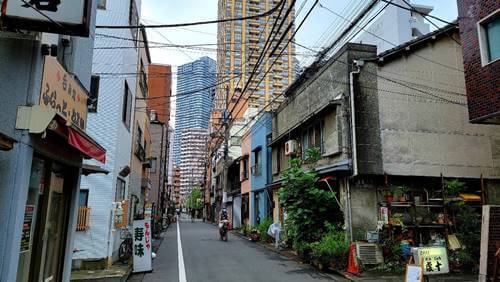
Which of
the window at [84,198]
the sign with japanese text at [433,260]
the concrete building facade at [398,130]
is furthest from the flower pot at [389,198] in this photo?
the window at [84,198]

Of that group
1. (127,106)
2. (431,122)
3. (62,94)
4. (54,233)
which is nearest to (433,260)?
(54,233)

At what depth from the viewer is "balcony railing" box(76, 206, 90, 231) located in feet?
40.1

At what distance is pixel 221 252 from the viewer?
58.5 feet

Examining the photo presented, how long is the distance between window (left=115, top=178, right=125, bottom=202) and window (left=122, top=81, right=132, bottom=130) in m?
2.29

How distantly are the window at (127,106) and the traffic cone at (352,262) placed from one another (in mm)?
9501

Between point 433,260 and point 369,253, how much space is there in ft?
16.7

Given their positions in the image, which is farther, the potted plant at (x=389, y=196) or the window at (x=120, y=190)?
the window at (x=120, y=190)

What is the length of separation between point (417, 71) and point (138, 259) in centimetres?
1252

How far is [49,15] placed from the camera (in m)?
5.53

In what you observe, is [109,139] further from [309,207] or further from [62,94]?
[309,207]

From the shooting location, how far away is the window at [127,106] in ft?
48.7

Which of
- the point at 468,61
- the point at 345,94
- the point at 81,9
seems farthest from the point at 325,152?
the point at 81,9

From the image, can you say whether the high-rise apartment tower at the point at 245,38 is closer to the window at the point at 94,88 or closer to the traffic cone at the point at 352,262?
the window at the point at 94,88

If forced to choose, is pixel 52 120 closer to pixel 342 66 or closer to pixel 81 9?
pixel 81 9
